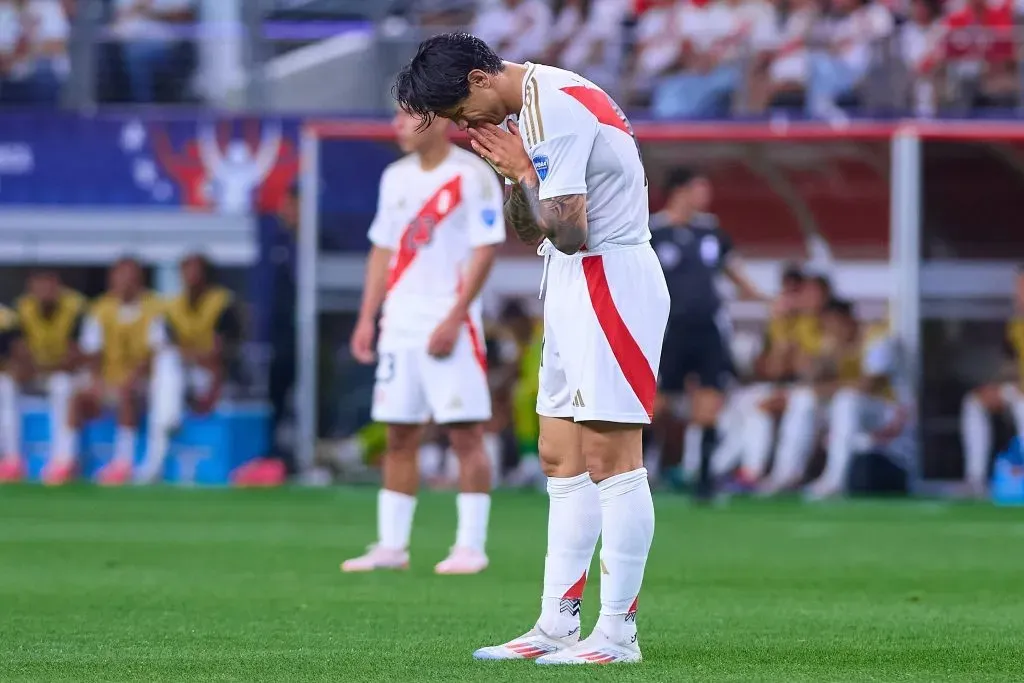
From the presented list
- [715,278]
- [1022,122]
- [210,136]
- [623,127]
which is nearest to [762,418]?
[715,278]

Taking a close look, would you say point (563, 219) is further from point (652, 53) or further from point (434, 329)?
point (652, 53)

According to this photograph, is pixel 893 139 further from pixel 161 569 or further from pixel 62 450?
pixel 161 569

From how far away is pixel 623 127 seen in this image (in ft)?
19.4

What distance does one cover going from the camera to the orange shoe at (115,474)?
17.1m

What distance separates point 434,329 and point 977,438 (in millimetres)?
8262

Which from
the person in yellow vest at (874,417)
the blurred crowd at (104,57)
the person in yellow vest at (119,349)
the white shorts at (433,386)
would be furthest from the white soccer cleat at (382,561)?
the blurred crowd at (104,57)

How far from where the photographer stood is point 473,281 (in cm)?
918

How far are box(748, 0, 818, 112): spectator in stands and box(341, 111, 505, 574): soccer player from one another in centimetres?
829

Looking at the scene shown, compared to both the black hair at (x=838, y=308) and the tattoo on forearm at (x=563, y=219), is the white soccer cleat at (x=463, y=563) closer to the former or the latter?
the tattoo on forearm at (x=563, y=219)

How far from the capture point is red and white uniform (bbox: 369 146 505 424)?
9.32 metres

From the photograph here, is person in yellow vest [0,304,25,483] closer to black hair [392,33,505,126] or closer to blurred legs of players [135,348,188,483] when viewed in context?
blurred legs of players [135,348,188,483]

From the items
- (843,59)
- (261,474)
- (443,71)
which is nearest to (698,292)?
(843,59)

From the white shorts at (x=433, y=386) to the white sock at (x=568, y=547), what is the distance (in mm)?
3114

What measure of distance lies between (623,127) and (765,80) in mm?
11827
